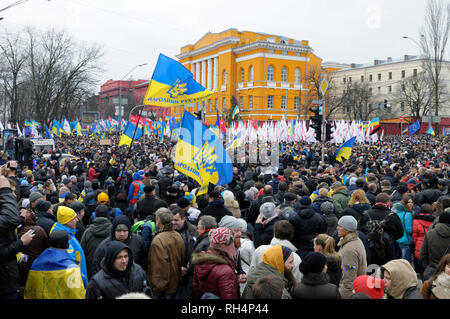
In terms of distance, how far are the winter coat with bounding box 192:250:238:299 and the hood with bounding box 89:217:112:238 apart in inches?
70.7

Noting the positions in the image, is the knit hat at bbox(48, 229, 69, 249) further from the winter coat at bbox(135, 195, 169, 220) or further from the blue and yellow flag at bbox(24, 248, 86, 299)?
the winter coat at bbox(135, 195, 169, 220)

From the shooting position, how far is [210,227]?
495 cm

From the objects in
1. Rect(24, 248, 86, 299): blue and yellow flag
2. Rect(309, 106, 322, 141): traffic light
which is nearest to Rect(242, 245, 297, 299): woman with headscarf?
Rect(24, 248, 86, 299): blue and yellow flag

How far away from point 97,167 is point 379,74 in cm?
7916

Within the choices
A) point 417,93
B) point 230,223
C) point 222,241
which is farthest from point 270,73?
point 222,241

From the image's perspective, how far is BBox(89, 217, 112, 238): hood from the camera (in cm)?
520

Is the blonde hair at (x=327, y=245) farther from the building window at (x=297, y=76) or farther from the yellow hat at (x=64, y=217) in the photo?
the building window at (x=297, y=76)

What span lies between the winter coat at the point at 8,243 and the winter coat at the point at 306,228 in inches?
140

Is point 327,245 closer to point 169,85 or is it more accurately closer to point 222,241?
point 222,241

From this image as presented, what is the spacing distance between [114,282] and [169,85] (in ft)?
19.4

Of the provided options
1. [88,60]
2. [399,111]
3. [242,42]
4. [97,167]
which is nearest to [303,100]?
[242,42]

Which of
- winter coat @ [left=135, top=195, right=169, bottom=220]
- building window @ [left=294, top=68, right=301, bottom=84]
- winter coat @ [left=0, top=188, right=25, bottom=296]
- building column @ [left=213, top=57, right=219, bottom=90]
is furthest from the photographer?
building column @ [left=213, top=57, right=219, bottom=90]

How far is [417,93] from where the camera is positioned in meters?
65.6
